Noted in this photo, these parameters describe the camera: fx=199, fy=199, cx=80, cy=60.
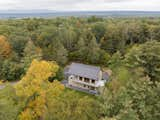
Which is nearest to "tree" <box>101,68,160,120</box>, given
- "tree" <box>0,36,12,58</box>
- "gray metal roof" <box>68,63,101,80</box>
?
"gray metal roof" <box>68,63,101,80</box>

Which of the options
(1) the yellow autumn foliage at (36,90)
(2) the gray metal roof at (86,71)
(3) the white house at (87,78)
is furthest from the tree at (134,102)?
(2) the gray metal roof at (86,71)

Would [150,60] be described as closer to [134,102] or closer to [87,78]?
[134,102]

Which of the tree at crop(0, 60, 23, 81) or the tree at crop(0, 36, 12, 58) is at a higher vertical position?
the tree at crop(0, 36, 12, 58)

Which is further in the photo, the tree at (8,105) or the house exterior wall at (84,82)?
the house exterior wall at (84,82)

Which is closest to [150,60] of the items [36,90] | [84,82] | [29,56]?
[36,90]

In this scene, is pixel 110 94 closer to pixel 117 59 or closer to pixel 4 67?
pixel 117 59

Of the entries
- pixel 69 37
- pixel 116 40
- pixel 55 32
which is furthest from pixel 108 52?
pixel 55 32

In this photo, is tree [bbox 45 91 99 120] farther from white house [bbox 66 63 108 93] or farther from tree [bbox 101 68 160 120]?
white house [bbox 66 63 108 93]

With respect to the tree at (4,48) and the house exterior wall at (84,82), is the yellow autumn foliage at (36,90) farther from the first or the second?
the tree at (4,48)

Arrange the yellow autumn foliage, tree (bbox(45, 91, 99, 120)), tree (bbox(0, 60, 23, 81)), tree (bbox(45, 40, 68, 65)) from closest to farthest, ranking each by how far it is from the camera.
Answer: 1. tree (bbox(45, 91, 99, 120))
2. the yellow autumn foliage
3. tree (bbox(0, 60, 23, 81))
4. tree (bbox(45, 40, 68, 65))
